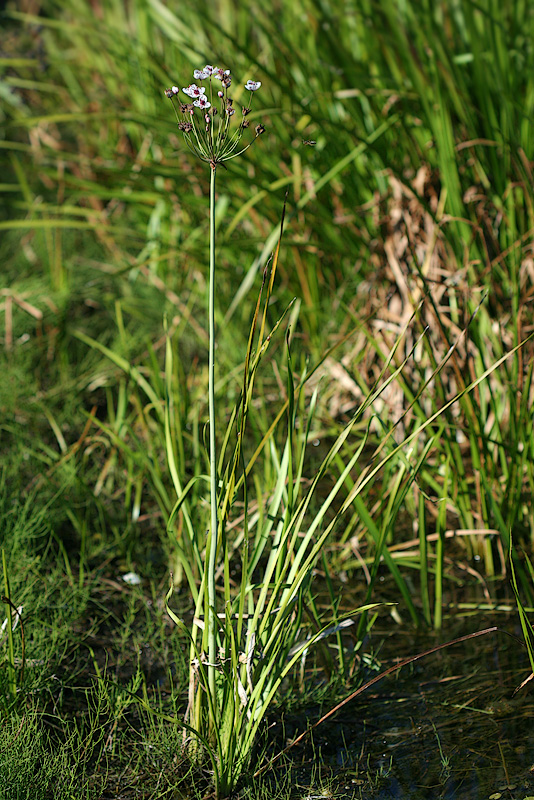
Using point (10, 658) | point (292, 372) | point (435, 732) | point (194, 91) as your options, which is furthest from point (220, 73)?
point (435, 732)

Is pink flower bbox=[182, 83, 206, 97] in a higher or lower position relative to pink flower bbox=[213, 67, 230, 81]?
lower

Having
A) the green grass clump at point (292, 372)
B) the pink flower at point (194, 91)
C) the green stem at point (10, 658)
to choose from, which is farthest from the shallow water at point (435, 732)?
the pink flower at point (194, 91)

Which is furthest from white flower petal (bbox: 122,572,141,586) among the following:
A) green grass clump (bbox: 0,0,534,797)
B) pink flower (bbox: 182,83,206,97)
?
pink flower (bbox: 182,83,206,97)

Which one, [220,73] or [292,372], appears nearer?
[220,73]

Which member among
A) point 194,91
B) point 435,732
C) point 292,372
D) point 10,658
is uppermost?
point 194,91

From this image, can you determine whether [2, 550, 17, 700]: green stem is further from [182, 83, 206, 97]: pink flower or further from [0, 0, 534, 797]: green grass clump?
[182, 83, 206, 97]: pink flower

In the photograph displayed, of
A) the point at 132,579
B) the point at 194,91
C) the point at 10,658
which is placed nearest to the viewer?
the point at 194,91

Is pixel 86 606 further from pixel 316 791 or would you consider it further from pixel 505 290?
pixel 505 290

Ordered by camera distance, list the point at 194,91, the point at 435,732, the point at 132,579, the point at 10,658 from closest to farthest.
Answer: the point at 194,91, the point at 10,658, the point at 435,732, the point at 132,579

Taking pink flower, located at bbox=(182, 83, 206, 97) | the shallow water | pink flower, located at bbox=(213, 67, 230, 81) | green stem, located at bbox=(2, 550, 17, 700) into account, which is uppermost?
pink flower, located at bbox=(213, 67, 230, 81)

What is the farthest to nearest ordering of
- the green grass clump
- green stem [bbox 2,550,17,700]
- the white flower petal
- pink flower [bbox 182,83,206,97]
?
the white flower petal → the green grass clump → green stem [bbox 2,550,17,700] → pink flower [bbox 182,83,206,97]

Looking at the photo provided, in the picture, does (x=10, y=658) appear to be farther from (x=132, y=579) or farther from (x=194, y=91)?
(x=194, y=91)

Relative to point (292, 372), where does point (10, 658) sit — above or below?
below

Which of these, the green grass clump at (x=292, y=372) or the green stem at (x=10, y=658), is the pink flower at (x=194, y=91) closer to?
the green grass clump at (x=292, y=372)
